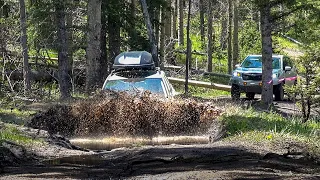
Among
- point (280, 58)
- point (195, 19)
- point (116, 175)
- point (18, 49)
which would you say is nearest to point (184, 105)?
point (116, 175)

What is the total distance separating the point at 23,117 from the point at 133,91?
2.99 meters

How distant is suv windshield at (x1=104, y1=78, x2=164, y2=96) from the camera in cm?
1405

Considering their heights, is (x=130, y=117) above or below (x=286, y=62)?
below

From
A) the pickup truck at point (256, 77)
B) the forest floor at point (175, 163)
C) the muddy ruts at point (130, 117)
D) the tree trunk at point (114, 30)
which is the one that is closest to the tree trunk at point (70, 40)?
the tree trunk at point (114, 30)

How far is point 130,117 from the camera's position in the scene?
12883 mm

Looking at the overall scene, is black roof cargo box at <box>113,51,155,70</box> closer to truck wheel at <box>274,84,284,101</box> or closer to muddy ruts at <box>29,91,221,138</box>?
muddy ruts at <box>29,91,221,138</box>

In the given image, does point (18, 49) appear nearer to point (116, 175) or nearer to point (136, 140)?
point (136, 140)

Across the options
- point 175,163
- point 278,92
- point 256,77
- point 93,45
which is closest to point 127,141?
point 175,163

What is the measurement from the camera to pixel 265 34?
18.4m

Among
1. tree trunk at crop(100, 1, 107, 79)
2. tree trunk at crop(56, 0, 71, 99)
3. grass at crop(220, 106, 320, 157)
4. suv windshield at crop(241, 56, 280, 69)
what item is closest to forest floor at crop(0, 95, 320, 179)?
grass at crop(220, 106, 320, 157)

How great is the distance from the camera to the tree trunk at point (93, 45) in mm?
18906

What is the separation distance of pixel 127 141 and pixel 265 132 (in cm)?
336

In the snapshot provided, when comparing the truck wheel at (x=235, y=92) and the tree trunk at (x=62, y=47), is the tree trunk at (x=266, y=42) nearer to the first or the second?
the truck wheel at (x=235, y=92)

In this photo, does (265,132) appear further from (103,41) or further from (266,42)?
(103,41)
